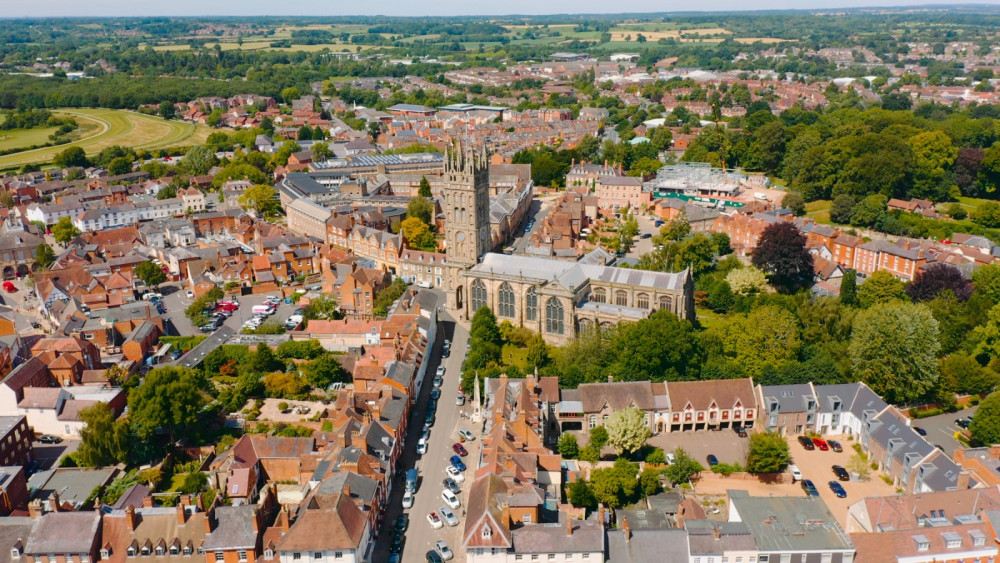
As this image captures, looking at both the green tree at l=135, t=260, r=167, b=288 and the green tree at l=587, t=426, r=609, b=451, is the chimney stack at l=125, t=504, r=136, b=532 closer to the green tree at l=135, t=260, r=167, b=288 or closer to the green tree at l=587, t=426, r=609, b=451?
the green tree at l=587, t=426, r=609, b=451

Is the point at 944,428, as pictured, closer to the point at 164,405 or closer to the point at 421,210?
the point at 164,405

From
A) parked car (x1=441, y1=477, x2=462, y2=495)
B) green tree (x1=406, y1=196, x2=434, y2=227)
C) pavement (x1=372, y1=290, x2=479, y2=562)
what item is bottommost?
pavement (x1=372, y1=290, x2=479, y2=562)

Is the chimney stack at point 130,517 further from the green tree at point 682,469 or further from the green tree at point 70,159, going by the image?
the green tree at point 70,159

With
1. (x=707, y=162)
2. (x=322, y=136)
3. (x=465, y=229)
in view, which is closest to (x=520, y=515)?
(x=465, y=229)

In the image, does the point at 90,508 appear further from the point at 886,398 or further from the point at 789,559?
the point at 886,398

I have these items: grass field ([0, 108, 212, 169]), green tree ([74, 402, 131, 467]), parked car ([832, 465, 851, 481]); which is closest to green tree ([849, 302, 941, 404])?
parked car ([832, 465, 851, 481])

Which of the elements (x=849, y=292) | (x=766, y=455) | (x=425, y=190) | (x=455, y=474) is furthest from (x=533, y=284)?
(x=425, y=190)

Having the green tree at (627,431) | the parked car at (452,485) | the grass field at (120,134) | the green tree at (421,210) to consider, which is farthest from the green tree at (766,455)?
the grass field at (120,134)
